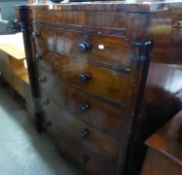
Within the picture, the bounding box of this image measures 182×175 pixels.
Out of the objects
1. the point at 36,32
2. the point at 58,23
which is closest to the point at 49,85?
the point at 36,32

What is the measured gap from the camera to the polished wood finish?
731 mm

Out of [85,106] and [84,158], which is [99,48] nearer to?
[85,106]

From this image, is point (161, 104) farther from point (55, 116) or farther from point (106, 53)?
point (55, 116)

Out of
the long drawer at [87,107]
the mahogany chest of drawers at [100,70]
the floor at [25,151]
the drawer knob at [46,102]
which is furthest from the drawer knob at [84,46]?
the floor at [25,151]

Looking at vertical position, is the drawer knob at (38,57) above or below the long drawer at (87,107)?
above

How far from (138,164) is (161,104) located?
390 mm

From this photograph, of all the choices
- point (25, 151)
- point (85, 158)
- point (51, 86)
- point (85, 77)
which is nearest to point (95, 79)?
point (85, 77)

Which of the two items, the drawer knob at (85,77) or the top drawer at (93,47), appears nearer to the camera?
the top drawer at (93,47)

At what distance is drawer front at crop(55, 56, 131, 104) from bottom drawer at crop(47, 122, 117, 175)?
1.30 feet

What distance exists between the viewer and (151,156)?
2.68 ft

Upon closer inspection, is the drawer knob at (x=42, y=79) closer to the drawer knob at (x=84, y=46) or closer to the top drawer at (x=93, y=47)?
the top drawer at (x=93, y=47)

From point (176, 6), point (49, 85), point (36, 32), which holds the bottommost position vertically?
point (49, 85)

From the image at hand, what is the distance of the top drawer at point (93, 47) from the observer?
0.72 metres

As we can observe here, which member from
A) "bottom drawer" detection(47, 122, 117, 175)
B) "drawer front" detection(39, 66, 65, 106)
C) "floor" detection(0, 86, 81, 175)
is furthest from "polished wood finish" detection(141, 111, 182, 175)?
Answer: "floor" detection(0, 86, 81, 175)
